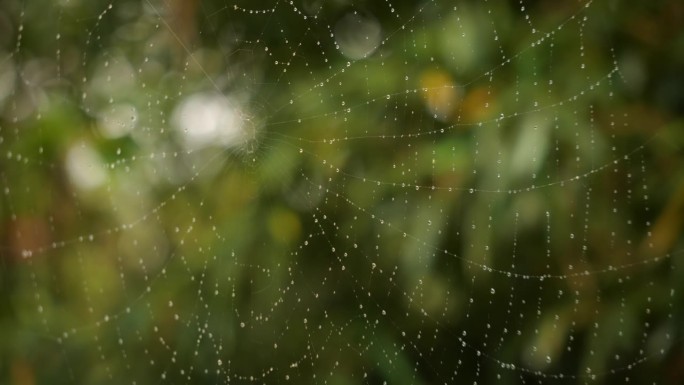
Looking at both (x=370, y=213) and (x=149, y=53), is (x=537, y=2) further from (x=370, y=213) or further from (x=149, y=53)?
(x=149, y=53)

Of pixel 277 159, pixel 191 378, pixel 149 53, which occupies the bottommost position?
pixel 191 378

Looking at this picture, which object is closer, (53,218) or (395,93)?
(395,93)

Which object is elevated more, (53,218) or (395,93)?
(395,93)

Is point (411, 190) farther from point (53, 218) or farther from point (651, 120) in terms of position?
point (53, 218)

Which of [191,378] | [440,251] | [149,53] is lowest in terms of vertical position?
[191,378]

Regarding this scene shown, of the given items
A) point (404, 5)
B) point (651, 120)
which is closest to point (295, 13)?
point (404, 5)

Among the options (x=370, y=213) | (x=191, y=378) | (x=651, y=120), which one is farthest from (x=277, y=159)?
(x=651, y=120)
